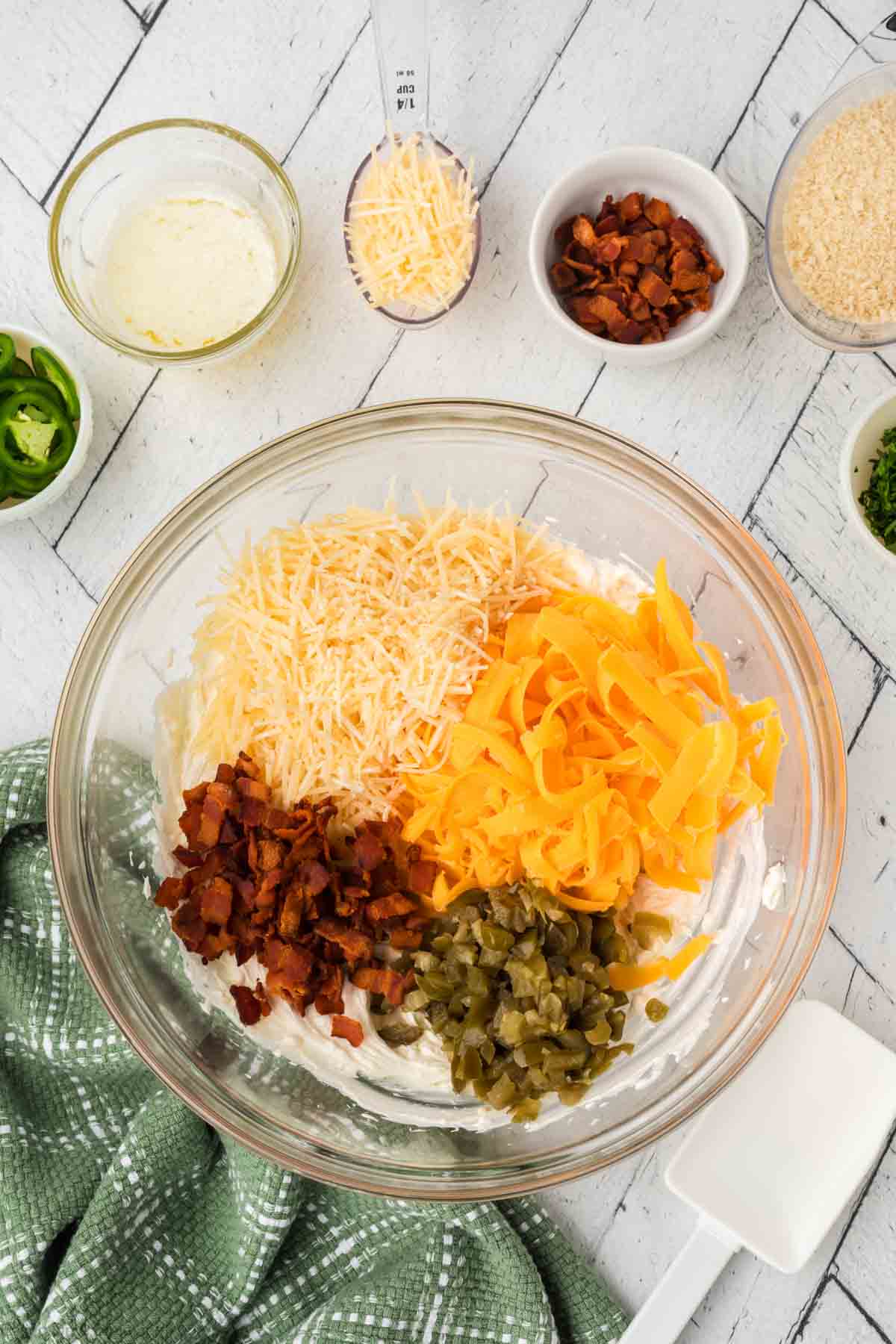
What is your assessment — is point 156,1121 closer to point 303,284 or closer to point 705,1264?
point 705,1264

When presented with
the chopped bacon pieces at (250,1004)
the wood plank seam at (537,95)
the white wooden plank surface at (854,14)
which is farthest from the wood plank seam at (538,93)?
the chopped bacon pieces at (250,1004)

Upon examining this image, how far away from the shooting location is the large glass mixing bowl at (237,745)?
162 centimetres

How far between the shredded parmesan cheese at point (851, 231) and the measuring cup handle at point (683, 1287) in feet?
4.73

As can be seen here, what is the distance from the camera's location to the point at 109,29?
6.54 ft

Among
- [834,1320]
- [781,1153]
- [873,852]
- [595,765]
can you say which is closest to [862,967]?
[873,852]

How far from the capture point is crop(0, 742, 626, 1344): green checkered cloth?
1.77 m

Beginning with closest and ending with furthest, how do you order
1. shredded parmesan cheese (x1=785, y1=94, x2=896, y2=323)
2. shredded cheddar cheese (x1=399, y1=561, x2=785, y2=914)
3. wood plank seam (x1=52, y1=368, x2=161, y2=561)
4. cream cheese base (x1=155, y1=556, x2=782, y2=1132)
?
shredded cheddar cheese (x1=399, y1=561, x2=785, y2=914) → cream cheese base (x1=155, y1=556, x2=782, y2=1132) → shredded parmesan cheese (x1=785, y1=94, x2=896, y2=323) → wood plank seam (x1=52, y1=368, x2=161, y2=561)

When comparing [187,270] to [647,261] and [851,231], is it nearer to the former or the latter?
[647,261]

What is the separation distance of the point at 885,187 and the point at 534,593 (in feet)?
2.89

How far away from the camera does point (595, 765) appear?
1545 millimetres

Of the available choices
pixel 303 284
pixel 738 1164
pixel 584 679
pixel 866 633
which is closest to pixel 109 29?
pixel 303 284

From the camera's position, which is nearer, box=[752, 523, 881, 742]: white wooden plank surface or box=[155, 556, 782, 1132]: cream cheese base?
box=[155, 556, 782, 1132]: cream cheese base

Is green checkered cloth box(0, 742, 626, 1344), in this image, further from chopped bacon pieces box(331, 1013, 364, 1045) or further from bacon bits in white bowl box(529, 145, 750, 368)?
bacon bits in white bowl box(529, 145, 750, 368)

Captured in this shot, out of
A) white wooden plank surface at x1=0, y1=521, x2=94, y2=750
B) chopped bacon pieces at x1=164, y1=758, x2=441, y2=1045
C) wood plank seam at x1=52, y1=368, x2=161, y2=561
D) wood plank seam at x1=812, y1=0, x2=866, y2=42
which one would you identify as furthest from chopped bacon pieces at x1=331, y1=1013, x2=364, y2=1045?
wood plank seam at x1=812, y1=0, x2=866, y2=42
